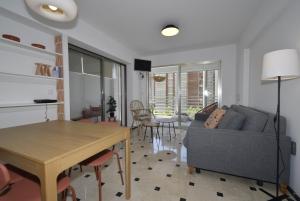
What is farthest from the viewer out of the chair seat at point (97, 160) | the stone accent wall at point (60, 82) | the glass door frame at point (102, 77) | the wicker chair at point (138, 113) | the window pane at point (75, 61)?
the wicker chair at point (138, 113)

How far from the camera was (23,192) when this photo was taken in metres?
1.03

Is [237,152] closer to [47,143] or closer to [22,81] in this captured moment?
[47,143]

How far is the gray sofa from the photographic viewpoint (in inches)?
67.5

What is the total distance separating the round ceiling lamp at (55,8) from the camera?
3.85 ft

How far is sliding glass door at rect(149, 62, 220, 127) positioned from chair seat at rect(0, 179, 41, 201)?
156 inches

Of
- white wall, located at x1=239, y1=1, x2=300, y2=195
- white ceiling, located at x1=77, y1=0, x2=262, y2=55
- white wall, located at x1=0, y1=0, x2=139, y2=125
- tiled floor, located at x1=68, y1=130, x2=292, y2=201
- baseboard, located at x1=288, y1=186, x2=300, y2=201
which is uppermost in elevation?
white ceiling, located at x1=77, y1=0, x2=262, y2=55

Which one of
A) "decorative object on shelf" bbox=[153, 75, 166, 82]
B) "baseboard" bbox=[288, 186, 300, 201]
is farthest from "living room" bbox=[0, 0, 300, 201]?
"decorative object on shelf" bbox=[153, 75, 166, 82]

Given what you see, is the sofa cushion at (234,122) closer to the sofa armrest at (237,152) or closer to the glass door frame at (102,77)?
the sofa armrest at (237,152)

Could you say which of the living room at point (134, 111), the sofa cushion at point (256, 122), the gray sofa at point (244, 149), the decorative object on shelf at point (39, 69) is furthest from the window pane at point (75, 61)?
the sofa cushion at point (256, 122)

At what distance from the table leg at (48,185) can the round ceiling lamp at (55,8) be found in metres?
1.24

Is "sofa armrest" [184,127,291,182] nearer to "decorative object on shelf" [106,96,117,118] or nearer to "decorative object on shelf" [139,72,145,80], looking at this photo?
"decorative object on shelf" [106,96,117,118]

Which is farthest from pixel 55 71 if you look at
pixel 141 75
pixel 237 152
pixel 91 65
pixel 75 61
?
pixel 141 75

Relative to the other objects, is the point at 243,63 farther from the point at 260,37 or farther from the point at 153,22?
the point at 153,22

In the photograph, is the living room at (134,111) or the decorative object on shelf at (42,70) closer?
the living room at (134,111)
